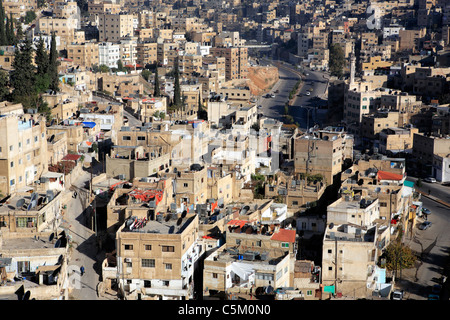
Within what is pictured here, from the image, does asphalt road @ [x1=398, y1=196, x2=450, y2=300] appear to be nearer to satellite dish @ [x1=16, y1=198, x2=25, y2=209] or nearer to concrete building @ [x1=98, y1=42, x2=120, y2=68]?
satellite dish @ [x1=16, y1=198, x2=25, y2=209]

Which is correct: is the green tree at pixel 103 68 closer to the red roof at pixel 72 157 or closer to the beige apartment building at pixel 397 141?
the beige apartment building at pixel 397 141

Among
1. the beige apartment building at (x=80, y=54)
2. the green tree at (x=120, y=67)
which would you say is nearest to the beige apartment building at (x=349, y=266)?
the beige apartment building at (x=80, y=54)

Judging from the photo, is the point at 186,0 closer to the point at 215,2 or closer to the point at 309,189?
the point at 215,2

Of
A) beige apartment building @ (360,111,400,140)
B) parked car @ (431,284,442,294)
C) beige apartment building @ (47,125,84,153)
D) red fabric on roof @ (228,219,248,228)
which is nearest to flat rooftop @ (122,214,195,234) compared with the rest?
red fabric on roof @ (228,219,248,228)

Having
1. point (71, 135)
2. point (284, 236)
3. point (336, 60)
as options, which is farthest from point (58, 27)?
point (284, 236)

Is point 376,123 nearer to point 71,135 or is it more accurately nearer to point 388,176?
point 388,176
